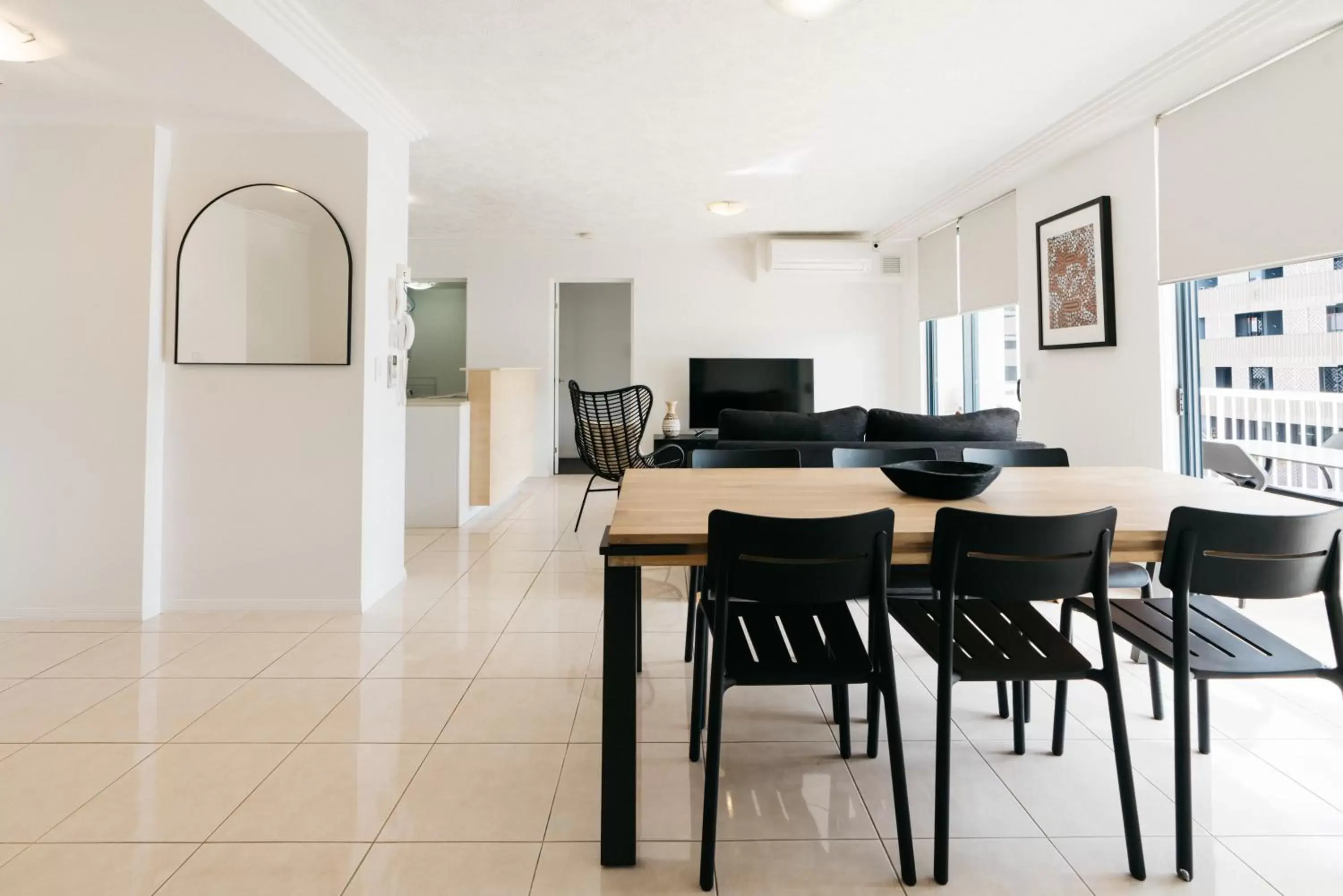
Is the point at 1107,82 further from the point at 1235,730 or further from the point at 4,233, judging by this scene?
the point at 4,233

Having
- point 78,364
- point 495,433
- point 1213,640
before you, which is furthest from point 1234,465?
point 78,364

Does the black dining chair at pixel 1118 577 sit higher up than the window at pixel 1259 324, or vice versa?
the window at pixel 1259 324

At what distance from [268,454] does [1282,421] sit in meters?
5.26

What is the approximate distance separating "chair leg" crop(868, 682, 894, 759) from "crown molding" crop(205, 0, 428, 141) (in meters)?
2.86

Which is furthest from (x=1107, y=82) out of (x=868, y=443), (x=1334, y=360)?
(x=868, y=443)

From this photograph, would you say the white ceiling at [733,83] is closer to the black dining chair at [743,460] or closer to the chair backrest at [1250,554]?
the black dining chair at [743,460]

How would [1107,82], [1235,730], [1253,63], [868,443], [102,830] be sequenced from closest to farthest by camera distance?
[102,830] → [1235,730] → [1253,63] → [1107,82] → [868,443]

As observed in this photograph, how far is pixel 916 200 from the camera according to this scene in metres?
5.73

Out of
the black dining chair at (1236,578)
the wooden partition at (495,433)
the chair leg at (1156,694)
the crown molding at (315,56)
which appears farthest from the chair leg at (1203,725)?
the wooden partition at (495,433)

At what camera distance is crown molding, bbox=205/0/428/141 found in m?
2.42

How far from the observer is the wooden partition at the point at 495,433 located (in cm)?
541

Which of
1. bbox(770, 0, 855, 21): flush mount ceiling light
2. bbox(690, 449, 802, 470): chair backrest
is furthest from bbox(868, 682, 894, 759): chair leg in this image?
bbox(770, 0, 855, 21): flush mount ceiling light

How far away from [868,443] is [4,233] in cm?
409

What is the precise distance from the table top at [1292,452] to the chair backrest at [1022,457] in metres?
1.23
